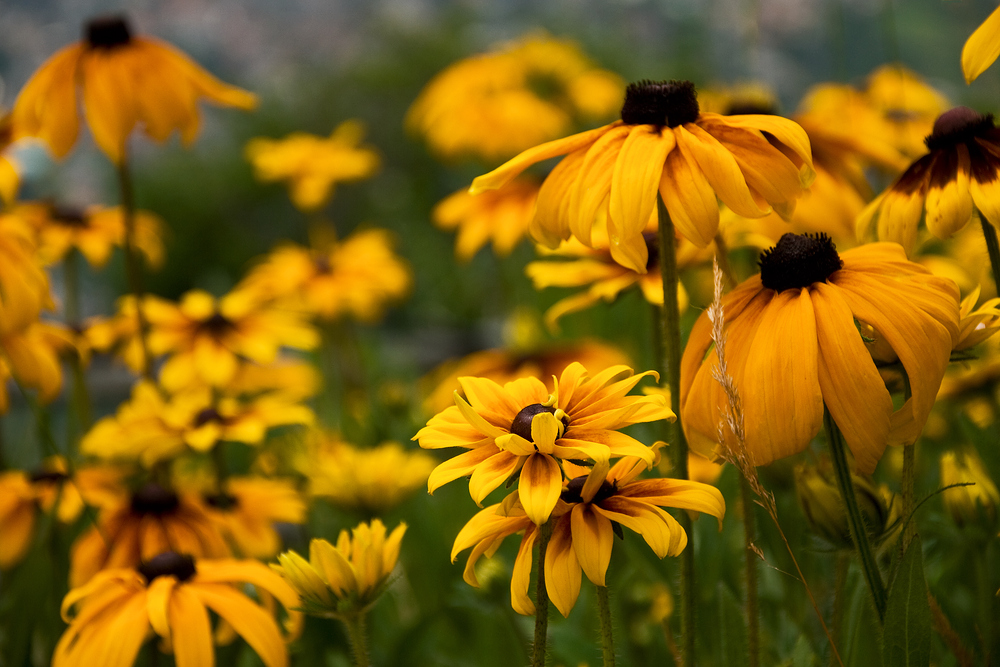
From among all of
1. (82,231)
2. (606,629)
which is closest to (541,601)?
(606,629)

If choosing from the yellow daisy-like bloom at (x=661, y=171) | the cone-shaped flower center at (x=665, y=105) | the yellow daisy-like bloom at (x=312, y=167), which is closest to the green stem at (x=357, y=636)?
the yellow daisy-like bloom at (x=661, y=171)

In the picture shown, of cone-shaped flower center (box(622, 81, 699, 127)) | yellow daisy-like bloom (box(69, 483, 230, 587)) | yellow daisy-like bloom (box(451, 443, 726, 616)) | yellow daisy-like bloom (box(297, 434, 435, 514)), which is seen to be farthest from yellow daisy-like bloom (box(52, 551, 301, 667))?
cone-shaped flower center (box(622, 81, 699, 127))

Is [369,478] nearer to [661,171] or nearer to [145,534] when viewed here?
[145,534]

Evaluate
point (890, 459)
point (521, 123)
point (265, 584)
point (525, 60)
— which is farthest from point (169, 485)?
point (525, 60)

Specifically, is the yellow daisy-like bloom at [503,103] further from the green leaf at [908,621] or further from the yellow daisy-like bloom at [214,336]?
the green leaf at [908,621]

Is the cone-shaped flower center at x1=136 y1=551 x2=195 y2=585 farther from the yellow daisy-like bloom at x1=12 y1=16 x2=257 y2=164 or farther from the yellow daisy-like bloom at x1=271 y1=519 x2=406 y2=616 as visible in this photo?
the yellow daisy-like bloom at x1=12 y1=16 x2=257 y2=164

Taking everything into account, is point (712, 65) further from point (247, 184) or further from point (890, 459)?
point (890, 459)
